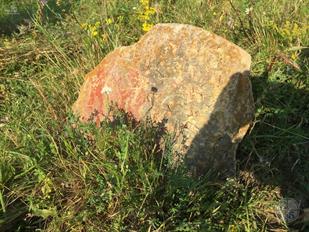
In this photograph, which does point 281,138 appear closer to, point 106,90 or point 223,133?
point 223,133

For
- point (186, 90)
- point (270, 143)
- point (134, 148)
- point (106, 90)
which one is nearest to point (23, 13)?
point (106, 90)

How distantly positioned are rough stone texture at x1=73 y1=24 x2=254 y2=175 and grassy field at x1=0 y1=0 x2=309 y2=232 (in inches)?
7.3

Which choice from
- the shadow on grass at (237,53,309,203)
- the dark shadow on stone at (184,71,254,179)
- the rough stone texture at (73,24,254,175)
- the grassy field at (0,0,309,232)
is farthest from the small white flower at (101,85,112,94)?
the shadow on grass at (237,53,309,203)

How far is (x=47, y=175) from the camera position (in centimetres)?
296

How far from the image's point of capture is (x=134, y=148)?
2947mm

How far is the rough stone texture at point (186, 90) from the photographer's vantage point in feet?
10.8

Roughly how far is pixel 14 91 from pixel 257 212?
2.40 m

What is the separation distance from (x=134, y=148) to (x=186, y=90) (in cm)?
70

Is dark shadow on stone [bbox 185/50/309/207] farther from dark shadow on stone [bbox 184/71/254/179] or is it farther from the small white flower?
the small white flower

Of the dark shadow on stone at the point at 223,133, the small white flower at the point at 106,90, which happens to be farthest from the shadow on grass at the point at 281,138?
the small white flower at the point at 106,90

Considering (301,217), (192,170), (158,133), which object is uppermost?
(158,133)

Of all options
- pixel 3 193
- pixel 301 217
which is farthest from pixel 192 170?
pixel 3 193

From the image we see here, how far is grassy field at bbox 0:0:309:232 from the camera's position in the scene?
289cm

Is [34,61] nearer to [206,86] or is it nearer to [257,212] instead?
[206,86]
